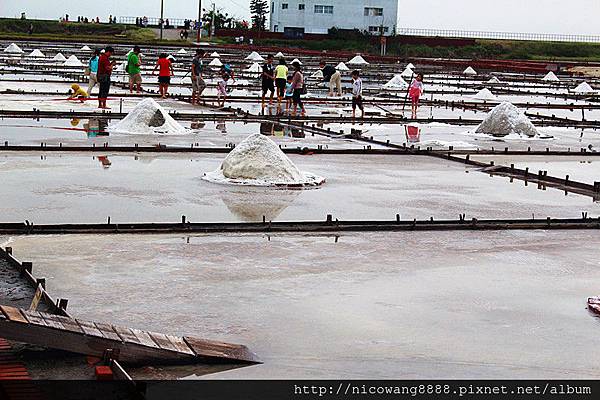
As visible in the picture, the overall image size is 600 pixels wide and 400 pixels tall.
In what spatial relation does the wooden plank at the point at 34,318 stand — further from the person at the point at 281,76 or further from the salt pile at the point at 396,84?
the salt pile at the point at 396,84

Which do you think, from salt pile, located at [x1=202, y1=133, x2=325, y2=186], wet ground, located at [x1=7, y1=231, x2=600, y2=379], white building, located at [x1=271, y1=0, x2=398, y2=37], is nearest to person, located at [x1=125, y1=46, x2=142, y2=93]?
salt pile, located at [x1=202, y1=133, x2=325, y2=186]

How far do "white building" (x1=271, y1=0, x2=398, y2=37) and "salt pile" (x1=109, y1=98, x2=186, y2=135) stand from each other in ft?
229

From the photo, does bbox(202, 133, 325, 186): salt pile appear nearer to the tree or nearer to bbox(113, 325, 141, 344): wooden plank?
bbox(113, 325, 141, 344): wooden plank

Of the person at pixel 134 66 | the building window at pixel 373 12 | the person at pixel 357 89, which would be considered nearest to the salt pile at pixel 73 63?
the person at pixel 134 66

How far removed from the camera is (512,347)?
6648mm

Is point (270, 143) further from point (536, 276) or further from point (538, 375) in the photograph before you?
point (538, 375)

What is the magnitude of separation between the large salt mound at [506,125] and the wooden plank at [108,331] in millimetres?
14817

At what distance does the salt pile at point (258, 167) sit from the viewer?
1270cm

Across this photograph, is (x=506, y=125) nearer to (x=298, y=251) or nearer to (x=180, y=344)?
(x=298, y=251)

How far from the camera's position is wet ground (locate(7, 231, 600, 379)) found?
6.38m

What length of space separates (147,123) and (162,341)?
12291 mm

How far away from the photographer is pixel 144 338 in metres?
6.25

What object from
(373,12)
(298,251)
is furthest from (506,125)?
(373,12)

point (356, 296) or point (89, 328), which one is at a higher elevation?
point (89, 328)
